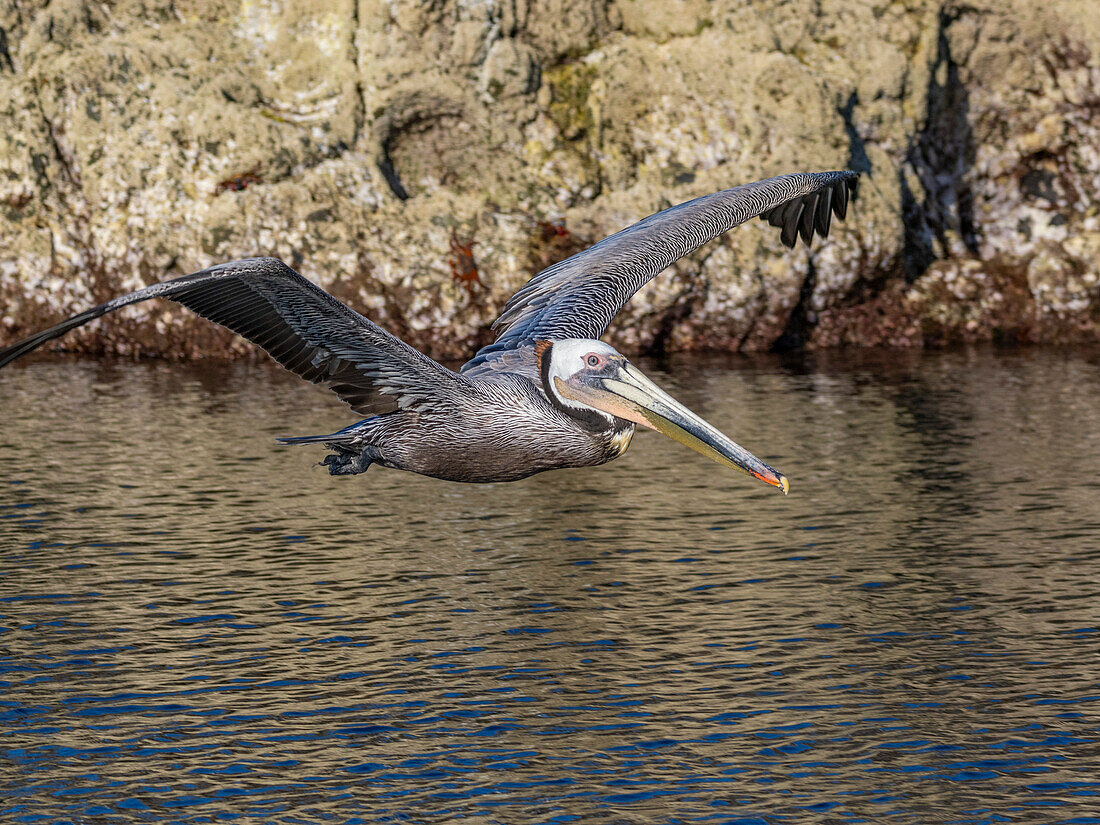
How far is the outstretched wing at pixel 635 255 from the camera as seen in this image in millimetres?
12214

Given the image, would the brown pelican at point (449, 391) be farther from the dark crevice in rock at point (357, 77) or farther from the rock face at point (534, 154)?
the dark crevice in rock at point (357, 77)

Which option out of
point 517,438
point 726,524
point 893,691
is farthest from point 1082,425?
point 517,438

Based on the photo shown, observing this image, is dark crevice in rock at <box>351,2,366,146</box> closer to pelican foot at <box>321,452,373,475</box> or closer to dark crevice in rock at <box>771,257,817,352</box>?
dark crevice in rock at <box>771,257,817,352</box>

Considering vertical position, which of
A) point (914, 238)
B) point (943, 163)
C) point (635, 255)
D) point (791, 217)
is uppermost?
point (943, 163)

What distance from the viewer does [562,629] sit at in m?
12.7

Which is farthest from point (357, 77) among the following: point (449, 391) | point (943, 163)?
point (449, 391)

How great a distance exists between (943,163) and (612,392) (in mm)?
24117

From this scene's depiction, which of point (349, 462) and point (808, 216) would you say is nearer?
point (349, 462)

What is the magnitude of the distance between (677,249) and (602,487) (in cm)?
589

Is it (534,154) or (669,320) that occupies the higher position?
(534,154)

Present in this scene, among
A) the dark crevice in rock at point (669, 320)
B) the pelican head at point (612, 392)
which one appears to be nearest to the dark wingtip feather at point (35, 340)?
the pelican head at point (612, 392)

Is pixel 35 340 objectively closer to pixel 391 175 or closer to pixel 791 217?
pixel 791 217

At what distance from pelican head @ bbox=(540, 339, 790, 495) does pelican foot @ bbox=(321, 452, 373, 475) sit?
60.5 inches

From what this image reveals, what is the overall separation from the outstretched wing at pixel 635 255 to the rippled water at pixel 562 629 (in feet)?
8.57
